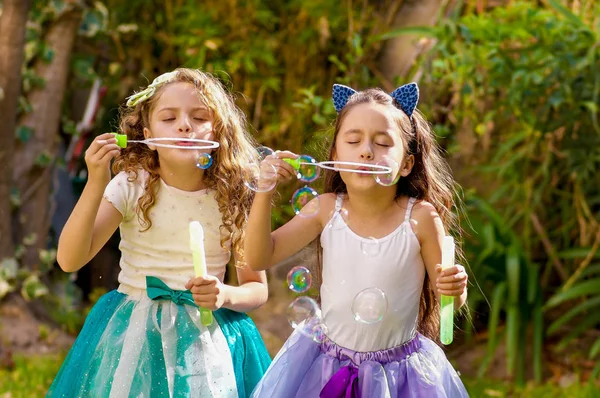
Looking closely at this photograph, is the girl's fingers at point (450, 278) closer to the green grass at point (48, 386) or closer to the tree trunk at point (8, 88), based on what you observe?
the green grass at point (48, 386)

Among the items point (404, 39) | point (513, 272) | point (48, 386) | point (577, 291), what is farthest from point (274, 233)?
point (404, 39)

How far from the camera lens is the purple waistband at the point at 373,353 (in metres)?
2.29

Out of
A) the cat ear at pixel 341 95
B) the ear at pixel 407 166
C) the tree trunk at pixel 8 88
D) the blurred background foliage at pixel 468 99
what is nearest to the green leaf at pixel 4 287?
the blurred background foliage at pixel 468 99

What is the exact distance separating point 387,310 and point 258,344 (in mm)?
510

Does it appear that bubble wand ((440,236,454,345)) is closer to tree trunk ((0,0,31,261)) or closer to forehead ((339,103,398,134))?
forehead ((339,103,398,134))

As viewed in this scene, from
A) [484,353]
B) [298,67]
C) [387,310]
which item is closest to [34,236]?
[298,67]

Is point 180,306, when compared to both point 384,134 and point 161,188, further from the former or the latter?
point 384,134

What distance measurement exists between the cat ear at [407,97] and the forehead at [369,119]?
0.08 meters

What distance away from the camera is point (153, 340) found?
8.14ft

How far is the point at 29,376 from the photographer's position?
409 centimetres

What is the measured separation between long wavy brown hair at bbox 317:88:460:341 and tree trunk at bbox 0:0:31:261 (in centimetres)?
244

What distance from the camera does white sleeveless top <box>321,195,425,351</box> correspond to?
2295 millimetres

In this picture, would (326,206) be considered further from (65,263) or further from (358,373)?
(65,263)

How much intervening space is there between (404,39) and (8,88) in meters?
1.97
